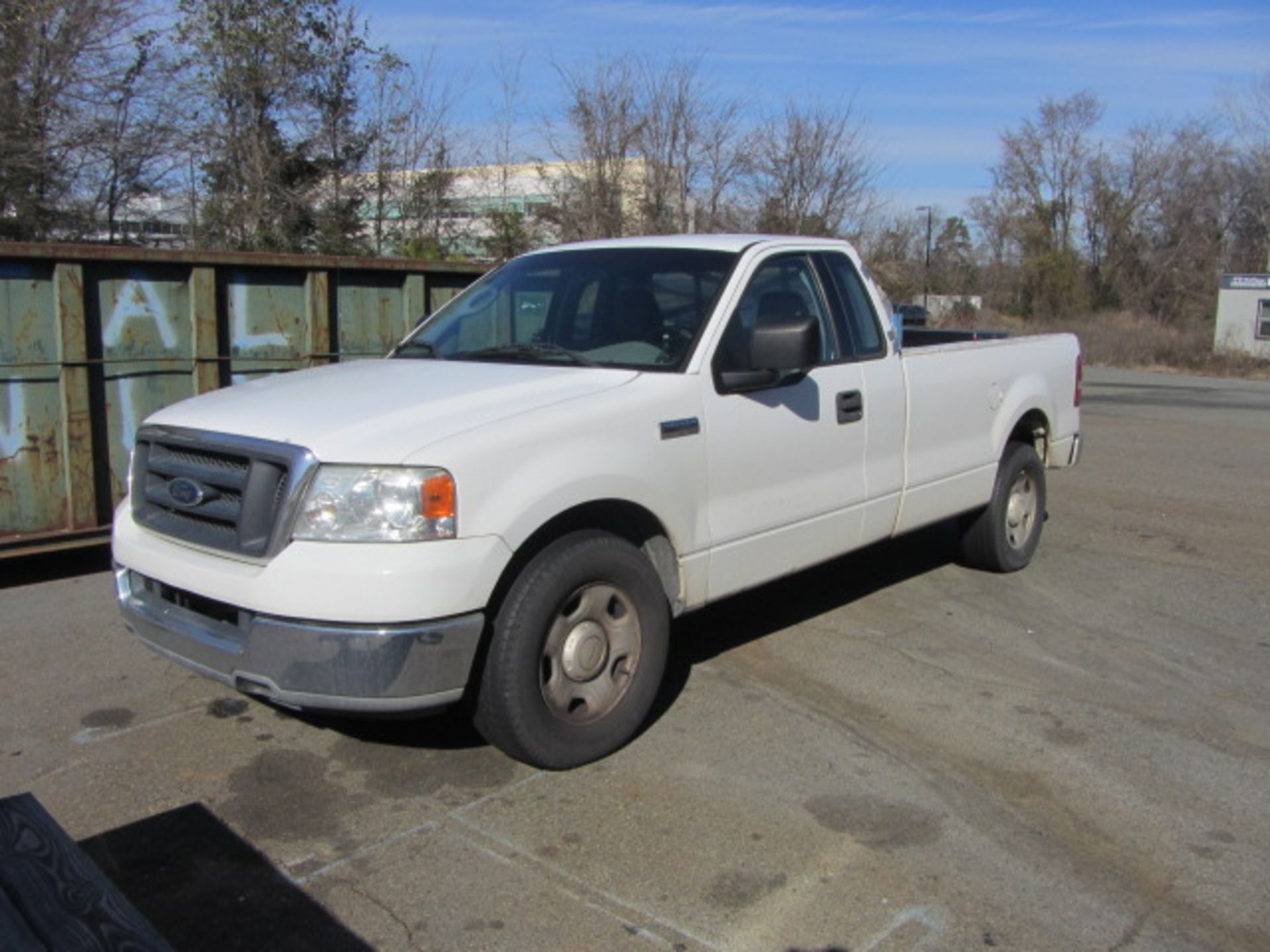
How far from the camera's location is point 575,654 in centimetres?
411

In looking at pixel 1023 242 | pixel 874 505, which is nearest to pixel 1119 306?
pixel 1023 242

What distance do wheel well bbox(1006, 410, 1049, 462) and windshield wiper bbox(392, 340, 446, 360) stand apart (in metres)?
3.56

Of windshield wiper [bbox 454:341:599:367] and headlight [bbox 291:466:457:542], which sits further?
windshield wiper [bbox 454:341:599:367]

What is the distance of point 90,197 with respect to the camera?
52.5 ft

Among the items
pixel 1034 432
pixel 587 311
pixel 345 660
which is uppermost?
pixel 587 311

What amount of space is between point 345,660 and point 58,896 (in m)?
1.37

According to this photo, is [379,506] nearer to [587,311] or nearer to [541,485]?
[541,485]

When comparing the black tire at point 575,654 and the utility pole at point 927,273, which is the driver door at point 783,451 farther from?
the utility pole at point 927,273

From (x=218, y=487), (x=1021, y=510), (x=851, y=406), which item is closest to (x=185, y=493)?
(x=218, y=487)

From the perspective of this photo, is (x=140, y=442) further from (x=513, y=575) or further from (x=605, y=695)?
(x=605, y=695)

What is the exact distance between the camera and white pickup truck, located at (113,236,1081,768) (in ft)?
11.8

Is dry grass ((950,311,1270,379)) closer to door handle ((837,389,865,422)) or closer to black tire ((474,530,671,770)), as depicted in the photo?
door handle ((837,389,865,422))

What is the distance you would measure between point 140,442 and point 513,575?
5.30ft

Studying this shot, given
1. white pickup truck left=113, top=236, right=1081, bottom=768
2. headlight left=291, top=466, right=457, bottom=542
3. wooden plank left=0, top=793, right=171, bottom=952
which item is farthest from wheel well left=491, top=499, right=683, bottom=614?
wooden plank left=0, top=793, right=171, bottom=952
